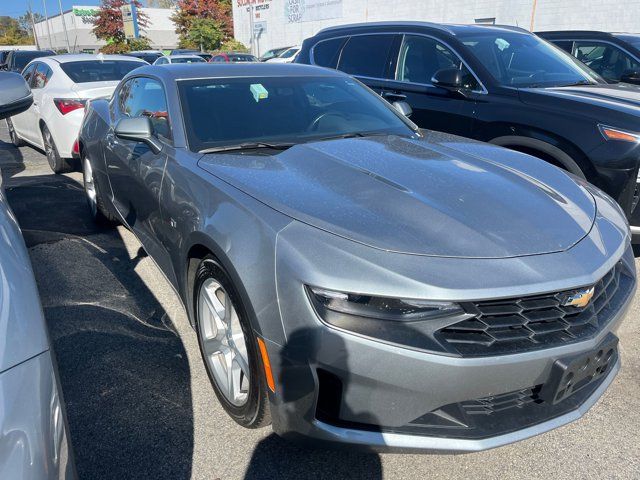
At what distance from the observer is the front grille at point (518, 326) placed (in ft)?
5.65

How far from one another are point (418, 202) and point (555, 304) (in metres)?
0.65

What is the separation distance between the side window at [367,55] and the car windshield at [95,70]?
3.16 meters

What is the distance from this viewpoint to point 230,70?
341cm

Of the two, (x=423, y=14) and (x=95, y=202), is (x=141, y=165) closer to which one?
(x=95, y=202)

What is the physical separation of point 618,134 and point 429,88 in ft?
5.82

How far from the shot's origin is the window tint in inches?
276

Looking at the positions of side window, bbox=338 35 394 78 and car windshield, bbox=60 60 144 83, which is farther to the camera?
car windshield, bbox=60 60 144 83

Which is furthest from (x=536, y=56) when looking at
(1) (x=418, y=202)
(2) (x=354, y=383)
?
(2) (x=354, y=383)

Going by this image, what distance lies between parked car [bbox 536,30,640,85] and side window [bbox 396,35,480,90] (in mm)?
2990

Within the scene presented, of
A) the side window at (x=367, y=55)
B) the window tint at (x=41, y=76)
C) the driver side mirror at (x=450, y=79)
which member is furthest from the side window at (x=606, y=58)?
the window tint at (x=41, y=76)

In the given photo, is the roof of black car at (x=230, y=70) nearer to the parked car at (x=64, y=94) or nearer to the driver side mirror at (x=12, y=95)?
the driver side mirror at (x=12, y=95)

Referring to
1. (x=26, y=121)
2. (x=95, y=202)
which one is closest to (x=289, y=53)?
(x=26, y=121)

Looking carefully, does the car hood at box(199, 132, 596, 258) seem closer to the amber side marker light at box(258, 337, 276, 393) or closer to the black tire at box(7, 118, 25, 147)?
the amber side marker light at box(258, 337, 276, 393)

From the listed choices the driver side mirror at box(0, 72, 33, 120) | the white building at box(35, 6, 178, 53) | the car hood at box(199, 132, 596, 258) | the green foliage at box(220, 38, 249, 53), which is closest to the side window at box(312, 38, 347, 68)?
the car hood at box(199, 132, 596, 258)
